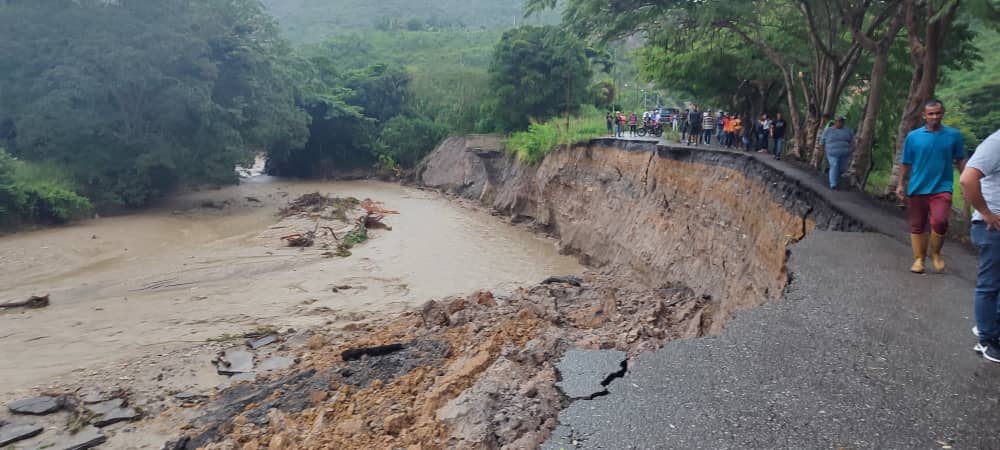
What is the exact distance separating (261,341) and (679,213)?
951cm

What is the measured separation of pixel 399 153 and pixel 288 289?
82.1ft

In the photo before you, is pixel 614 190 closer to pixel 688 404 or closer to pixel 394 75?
pixel 688 404

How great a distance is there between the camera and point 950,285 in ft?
17.8

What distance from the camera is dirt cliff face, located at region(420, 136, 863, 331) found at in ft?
31.0

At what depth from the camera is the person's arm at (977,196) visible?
3.71m

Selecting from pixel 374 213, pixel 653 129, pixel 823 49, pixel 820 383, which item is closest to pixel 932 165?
pixel 820 383

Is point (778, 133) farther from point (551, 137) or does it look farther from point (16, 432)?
point (16, 432)

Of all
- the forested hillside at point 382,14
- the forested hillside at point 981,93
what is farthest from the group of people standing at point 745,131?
the forested hillside at point 382,14

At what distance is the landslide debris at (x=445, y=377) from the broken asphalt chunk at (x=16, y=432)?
206 centimetres

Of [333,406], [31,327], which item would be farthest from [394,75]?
[333,406]

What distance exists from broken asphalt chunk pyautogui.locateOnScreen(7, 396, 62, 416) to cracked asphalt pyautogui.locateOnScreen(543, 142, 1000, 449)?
25.0 ft

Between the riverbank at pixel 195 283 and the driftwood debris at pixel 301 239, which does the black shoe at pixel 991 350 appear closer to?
the riverbank at pixel 195 283

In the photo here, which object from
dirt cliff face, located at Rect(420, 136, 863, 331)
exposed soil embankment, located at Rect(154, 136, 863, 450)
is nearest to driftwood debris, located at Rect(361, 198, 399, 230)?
dirt cliff face, located at Rect(420, 136, 863, 331)

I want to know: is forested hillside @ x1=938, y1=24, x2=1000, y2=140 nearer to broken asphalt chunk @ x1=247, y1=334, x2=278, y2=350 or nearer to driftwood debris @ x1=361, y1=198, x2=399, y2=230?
driftwood debris @ x1=361, y1=198, x2=399, y2=230
